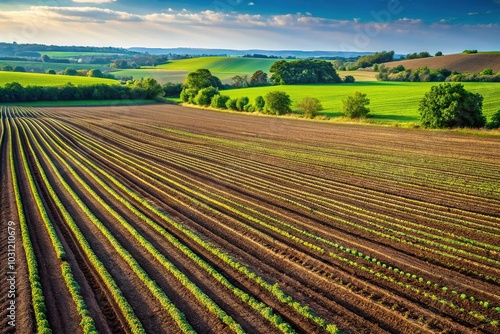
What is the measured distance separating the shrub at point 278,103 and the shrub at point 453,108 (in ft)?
84.0

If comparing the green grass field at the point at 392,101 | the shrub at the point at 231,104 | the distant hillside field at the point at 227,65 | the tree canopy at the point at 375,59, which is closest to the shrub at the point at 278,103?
the green grass field at the point at 392,101

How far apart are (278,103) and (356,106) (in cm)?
1536

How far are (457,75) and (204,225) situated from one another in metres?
89.6

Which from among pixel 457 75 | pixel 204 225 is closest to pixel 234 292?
pixel 204 225

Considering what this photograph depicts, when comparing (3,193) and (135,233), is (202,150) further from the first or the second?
(135,233)

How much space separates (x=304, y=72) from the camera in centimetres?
10331

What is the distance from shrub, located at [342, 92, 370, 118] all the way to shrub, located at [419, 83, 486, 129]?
10678mm

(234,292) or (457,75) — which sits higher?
(457,75)

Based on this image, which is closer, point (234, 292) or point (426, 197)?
point (234, 292)

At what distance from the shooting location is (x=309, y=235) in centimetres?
1362

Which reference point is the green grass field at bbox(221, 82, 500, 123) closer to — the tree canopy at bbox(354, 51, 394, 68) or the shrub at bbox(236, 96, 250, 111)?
the shrub at bbox(236, 96, 250, 111)

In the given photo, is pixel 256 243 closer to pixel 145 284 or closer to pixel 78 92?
pixel 145 284

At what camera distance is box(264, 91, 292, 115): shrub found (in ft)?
200

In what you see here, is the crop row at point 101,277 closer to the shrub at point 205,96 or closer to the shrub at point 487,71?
the shrub at point 205,96
